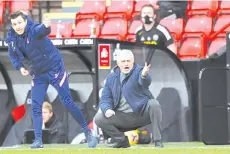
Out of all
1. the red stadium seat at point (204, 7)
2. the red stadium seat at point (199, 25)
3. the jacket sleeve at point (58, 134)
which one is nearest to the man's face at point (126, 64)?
the jacket sleeve at point (58, 134)

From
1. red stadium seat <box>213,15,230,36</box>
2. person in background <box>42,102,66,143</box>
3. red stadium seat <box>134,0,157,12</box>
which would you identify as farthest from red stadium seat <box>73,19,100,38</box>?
person in background <box>42,102,66,143</box>

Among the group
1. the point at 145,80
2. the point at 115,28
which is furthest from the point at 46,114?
the point at 115,28

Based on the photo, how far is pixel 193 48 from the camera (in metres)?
13.2

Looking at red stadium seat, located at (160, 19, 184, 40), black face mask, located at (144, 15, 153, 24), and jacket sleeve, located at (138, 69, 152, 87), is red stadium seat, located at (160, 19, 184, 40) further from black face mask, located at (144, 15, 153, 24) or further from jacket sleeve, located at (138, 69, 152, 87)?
jacket sleeve, located at (138, 69, 152, 87)

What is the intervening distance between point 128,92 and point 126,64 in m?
0.29

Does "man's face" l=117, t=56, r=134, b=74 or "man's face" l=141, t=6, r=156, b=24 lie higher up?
"man's face" l=141, t=6, r=156, b=24

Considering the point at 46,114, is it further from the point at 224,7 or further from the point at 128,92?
the point at 224,7

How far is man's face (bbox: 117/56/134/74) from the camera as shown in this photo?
950cm

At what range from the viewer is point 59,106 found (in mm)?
12062

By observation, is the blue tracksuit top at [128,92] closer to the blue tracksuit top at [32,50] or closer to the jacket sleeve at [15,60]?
the blue tracksuit top at [32,50]

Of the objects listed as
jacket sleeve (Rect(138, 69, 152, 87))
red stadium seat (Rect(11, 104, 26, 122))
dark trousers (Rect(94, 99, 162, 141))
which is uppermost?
jacket sleeve (Rect(138, 69, 152, 87))

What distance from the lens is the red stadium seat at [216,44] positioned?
42.4 ft

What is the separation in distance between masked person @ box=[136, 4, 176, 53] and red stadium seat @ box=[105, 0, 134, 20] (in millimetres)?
1885

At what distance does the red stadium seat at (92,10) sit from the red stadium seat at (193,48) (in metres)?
2.08
